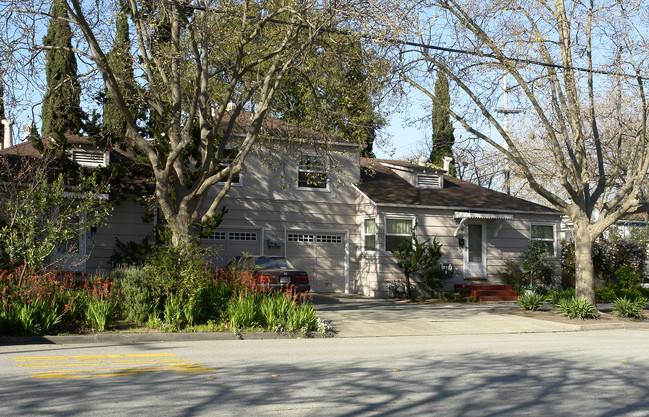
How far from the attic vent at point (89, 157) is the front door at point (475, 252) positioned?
44.9 feet

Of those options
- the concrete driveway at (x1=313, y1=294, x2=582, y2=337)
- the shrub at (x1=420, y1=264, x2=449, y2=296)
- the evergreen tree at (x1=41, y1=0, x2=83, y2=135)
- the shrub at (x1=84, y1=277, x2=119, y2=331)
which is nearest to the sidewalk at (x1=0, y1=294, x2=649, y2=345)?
the concrete driveway at (x1=313, y1=294, x2=582, y2=337)

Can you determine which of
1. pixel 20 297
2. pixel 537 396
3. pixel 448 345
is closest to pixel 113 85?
pixel 20 297

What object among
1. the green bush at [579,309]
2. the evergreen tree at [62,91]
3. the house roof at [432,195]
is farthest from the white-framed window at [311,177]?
the green bush at [579,309]

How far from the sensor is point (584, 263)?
18953 mm

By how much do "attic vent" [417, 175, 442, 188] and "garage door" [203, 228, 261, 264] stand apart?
7.65 meters

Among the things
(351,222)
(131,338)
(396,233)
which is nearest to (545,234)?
(396,233)

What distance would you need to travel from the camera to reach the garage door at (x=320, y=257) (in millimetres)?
24375

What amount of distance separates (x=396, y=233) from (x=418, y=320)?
7.85 meters

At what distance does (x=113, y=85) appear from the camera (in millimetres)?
13992

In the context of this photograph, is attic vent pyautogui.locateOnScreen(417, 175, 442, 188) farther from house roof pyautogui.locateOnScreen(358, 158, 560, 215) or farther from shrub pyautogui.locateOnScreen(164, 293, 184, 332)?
shrub pyautogui.locateOnScreen(164, 293, 184, 332)

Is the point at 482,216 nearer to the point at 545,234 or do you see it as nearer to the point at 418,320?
the point at 545,234

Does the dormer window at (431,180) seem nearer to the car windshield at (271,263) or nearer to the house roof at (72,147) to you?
the car windshield at (271,263)

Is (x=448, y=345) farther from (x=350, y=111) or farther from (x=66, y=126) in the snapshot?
(x=66, y=126)

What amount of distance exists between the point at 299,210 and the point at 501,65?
9.81 metres
